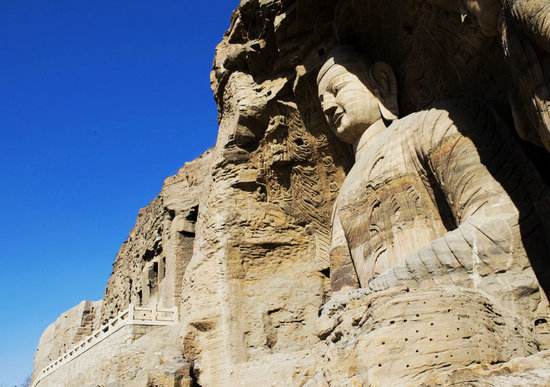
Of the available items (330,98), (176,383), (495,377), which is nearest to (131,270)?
(176,383)

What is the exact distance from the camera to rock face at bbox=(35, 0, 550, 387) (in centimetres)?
327

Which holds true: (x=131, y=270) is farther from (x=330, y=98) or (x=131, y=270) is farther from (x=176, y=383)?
(x=330, y=98)

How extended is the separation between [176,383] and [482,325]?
3969 millimetres

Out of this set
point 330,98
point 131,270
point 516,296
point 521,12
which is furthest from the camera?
point 131,270

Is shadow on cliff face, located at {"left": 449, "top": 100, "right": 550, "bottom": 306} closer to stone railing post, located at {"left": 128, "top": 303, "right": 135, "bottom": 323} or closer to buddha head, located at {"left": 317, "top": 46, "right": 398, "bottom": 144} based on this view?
buddha head, located at {"left": 317, "top": 46, "right": 398, "bottom": 144}

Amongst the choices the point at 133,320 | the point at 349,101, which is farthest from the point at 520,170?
the point at 133,320

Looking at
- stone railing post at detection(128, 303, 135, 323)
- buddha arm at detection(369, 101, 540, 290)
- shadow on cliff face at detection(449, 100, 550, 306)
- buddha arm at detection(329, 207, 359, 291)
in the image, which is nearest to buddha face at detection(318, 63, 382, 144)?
buddha arm at detection(329, 207, 359, 291)

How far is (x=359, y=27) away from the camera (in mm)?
6031

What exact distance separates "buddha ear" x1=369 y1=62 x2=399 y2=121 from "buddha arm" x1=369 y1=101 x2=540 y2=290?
3.32ft

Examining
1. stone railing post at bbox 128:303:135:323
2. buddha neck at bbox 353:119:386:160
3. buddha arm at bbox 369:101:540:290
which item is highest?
stone railing post at bbox 128:303:135:323

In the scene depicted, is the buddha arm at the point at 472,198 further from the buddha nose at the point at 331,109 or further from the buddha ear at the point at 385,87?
the buddha nose at the point at 331,109

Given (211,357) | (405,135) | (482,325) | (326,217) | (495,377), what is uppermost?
(326,217)

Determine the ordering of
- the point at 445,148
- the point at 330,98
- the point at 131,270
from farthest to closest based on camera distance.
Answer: the point at 131,270 → the point at 330,98 → the point at 445,148

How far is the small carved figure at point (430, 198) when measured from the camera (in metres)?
3.68
